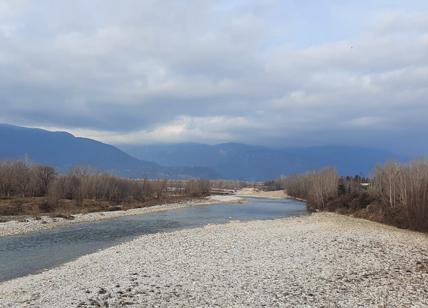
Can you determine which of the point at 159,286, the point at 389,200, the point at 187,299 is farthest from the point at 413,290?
the point at 389,200

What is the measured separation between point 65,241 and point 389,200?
1645 inches

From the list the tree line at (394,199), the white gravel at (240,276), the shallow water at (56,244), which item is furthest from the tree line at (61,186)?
the white gravel at (240,276)

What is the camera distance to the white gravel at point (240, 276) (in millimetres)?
15391

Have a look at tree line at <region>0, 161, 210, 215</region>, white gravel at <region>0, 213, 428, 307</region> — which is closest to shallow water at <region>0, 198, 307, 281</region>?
white gravel at <region>0, 213, 428, 307</region>

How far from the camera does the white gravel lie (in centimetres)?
1539

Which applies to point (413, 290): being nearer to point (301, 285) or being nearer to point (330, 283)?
point (330, 283)

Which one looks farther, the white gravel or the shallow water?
the shallow water

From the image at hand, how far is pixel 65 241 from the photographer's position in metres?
35.6

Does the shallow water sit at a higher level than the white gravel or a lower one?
lower

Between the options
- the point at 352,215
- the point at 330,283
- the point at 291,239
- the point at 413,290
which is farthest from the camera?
the point at 352,215

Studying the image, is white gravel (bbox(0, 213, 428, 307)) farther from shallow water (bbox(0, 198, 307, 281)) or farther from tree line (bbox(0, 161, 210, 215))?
tree line (bbox(0, 161, 210, 215))

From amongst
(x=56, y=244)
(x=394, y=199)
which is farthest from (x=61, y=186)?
(x=394, y=199)

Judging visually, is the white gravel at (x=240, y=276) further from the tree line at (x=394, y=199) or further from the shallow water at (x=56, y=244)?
the tree line at (x=394, y=199)

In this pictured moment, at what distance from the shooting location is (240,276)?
19312 mm
